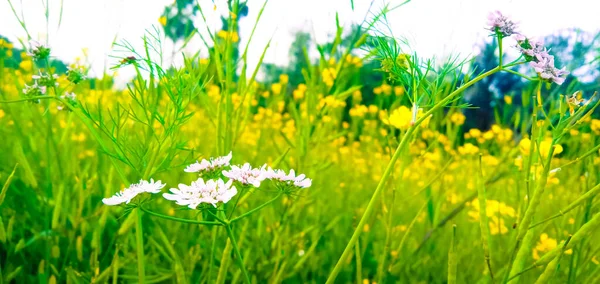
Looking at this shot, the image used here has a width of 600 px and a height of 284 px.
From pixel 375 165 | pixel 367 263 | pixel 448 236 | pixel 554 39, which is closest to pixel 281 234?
pixel 367 263

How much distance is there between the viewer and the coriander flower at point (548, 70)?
640mm

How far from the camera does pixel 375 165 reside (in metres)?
2.56

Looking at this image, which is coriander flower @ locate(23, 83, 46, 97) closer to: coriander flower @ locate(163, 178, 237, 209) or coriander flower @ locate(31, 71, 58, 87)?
coriander flower @ locate(31, 71, 58, 87)

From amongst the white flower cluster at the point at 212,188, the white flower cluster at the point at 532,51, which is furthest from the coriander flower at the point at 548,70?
the white flower cluster at the point at 212,188

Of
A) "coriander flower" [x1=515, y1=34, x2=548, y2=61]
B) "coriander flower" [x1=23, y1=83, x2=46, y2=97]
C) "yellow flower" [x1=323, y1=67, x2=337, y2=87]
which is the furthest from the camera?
"yellow flower" [x1=323, y1=67, x2=337, y2=87]

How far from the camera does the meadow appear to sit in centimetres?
65

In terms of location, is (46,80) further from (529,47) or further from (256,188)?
(529,47)

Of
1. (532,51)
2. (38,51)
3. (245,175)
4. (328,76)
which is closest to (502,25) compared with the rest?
(532,51)

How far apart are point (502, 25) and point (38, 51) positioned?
2.61 ft

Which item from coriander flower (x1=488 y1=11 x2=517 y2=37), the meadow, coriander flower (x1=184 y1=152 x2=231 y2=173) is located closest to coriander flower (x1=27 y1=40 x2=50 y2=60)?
the meadow

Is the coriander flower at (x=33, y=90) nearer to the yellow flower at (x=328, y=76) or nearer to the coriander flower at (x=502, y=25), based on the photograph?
the yellow flower at (x=328, y=76)

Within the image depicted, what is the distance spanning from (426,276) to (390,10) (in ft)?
2.42

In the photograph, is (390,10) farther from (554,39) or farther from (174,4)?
(554,39)

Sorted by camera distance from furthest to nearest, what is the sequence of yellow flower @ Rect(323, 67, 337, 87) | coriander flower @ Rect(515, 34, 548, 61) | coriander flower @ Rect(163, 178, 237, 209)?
1. yellow flower @ Rect(323, 67, 337, 87)
2. coriander flower @ Rect(515, 34, 548, 61)
3. coriander flower @ Rect(163, 178, 237, 209)
